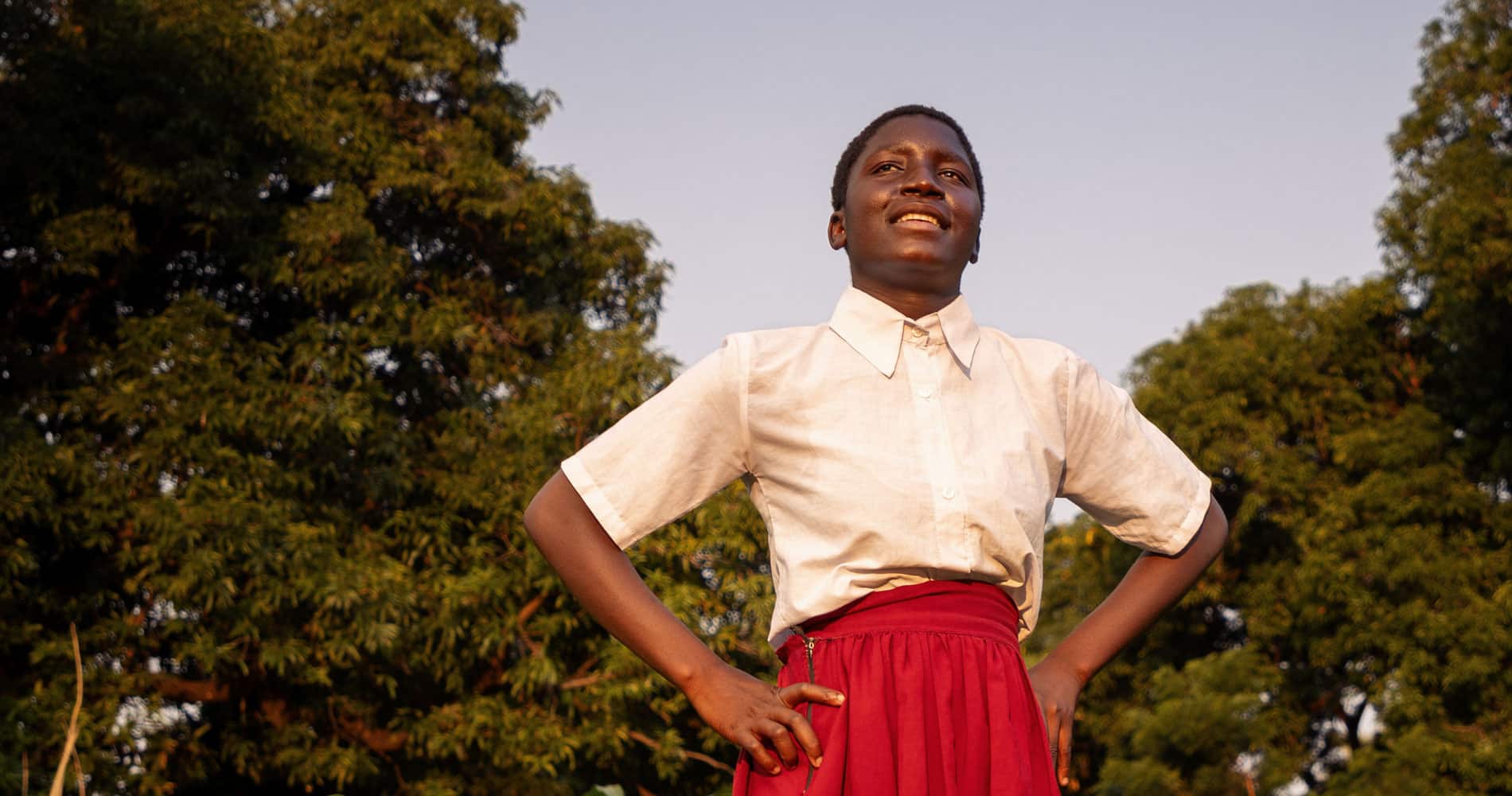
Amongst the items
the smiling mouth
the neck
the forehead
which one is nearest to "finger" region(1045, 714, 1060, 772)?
the neck

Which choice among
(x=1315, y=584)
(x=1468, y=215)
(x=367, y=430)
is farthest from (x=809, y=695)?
(x=1315, y=584)

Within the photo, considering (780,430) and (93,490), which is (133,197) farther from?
(780,430)

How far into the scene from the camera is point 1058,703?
1893mm

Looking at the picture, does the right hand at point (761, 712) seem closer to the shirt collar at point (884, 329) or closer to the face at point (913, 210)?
the shirt collar at point (884, 329)

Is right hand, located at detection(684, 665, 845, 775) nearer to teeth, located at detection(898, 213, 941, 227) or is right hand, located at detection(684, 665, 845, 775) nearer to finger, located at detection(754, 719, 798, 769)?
finger, located at detection(754, 719, 798, 769)

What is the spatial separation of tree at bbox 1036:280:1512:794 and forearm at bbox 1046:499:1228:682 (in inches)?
476

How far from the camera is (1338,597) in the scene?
1475cm

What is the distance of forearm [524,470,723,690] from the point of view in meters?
1.77

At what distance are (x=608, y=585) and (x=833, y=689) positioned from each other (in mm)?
294

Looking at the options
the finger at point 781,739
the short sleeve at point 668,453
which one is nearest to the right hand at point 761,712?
the finger at point 781,739

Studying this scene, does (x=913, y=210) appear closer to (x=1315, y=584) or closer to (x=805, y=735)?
(x=805, y=735)

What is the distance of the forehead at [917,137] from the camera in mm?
2039

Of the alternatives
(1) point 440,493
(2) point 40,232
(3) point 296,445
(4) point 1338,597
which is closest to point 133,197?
(2) point 40,232

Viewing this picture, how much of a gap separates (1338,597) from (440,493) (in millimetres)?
8938
